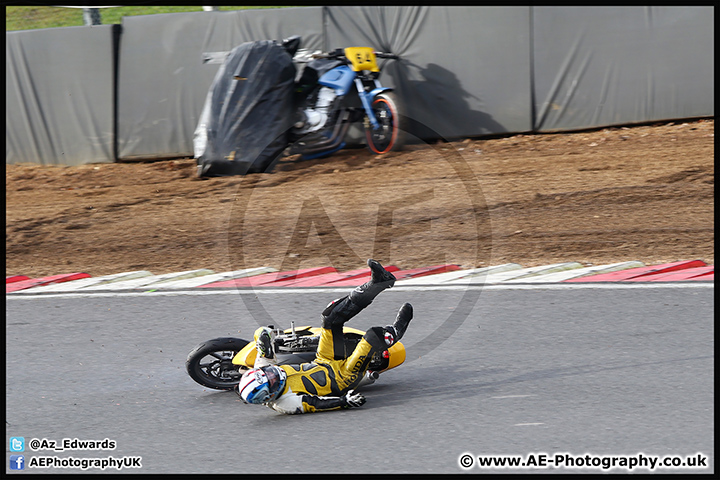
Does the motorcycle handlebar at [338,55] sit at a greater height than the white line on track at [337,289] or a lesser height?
greater

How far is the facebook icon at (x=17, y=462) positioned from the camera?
4.47 metres

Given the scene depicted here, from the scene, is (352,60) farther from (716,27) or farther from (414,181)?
(716,27)

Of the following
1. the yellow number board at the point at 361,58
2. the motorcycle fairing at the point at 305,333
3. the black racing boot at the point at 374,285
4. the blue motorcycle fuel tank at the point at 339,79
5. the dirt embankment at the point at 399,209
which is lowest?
the dirt embankment at the point at 399,209

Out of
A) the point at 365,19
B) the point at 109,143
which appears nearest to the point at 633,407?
the point at 365,19

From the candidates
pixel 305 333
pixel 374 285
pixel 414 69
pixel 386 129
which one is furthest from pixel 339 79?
pixel 374 285

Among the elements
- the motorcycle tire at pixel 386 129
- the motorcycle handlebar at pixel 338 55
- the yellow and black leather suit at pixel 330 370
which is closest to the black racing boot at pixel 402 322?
the yellow and black leather suit at pixel 330 370

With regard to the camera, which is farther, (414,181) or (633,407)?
(414,181)

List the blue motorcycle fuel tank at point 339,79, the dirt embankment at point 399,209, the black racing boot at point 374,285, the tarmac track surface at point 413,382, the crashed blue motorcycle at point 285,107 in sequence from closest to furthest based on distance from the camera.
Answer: the tarmac track surface at point 413,382 → the black racing boot at point 374,285 → the dirt embankment at point 399,209 → the crashed blue motorcycle at point 285,107 → the blue motorcycle fuel tank at point 339,79

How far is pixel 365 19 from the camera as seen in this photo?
483 inches

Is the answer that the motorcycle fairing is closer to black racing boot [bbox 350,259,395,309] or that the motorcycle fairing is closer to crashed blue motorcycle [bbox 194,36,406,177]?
black racing boot [bbox 350,259,395,309]

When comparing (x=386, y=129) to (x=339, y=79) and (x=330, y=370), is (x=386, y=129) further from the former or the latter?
(x=330, y=370)

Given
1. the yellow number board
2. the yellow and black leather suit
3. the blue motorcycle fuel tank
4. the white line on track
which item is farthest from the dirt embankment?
the yellow and black leather suit

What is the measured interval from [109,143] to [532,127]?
256 inches

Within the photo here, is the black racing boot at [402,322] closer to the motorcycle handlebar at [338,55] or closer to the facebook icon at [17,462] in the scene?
the facebook icon at [17,462]
